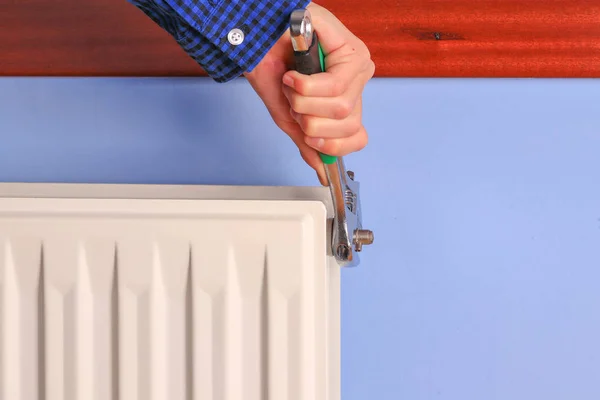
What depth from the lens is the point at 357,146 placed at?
1.44ft

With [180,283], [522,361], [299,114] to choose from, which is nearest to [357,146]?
[299,114]

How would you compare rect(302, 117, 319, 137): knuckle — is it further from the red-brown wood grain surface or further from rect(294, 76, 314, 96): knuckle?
the red-brown wood grain surface

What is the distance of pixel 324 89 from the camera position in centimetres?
39

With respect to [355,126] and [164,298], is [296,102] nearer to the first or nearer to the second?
[355,126]

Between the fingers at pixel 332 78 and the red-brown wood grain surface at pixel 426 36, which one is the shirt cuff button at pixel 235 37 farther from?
the red-brown wood grain surface at pixel 426 36

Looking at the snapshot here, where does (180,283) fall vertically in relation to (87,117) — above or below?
below

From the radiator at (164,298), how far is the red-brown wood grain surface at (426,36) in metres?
0.15

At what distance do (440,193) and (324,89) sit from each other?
207 mm

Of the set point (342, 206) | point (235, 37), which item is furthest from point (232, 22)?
point (342, 206)

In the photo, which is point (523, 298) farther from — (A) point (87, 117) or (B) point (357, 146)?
(A) point (87, 117)

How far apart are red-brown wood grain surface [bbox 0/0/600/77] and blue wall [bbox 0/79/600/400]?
0.05 ft

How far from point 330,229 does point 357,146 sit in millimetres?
80

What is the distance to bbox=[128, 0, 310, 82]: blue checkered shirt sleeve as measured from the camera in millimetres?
402

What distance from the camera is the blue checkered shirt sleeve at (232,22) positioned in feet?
1.32
